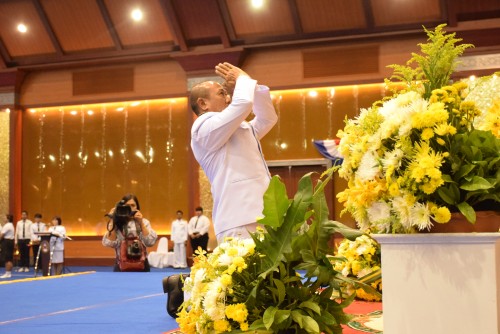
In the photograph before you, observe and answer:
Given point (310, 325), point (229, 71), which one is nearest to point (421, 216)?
point (310, 325)

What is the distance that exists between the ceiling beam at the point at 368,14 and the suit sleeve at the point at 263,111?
9410mm

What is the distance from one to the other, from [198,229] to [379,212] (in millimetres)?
11586

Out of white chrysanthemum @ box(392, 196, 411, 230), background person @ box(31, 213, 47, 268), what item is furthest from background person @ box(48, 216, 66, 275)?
white chrysanthemum @ box(392, 196, 411, 230)

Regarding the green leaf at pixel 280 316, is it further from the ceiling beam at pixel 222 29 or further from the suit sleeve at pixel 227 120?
the ceiling beam at pixel 222 29

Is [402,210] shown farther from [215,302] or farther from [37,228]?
[37,228]

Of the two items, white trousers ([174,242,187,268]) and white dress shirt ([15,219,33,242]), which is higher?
white dress shirt ([15,219,33,242])

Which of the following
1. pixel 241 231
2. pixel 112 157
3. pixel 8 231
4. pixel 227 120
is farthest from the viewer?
pixel 112 157

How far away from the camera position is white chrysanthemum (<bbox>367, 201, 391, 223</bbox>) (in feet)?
5.49

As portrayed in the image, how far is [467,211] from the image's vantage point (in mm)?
1571

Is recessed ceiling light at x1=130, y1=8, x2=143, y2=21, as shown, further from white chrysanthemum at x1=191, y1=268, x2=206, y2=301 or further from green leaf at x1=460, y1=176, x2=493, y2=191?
green leaf at x1=460, y1=176, x2=493, y2=191

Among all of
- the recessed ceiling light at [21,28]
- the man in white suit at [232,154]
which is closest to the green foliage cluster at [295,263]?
the man in white suit at [232,154]

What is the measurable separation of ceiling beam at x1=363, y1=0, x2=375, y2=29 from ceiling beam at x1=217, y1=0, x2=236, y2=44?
2.59m

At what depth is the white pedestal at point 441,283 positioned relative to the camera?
1506 millimetres

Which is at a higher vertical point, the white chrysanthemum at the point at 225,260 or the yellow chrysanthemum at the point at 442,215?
the yellow chrysanthemum at the point at 442,215
